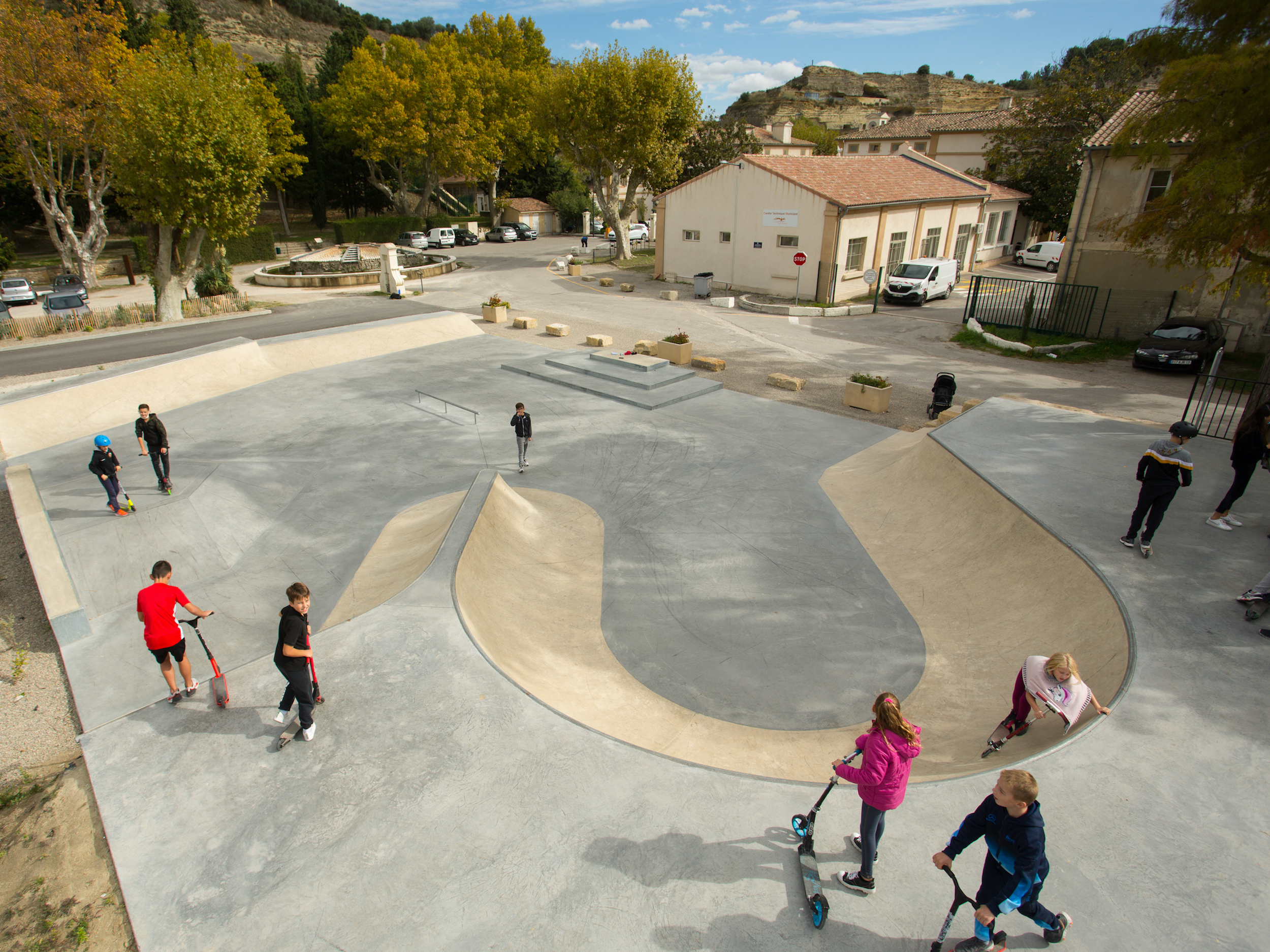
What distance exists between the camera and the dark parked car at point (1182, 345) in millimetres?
18406

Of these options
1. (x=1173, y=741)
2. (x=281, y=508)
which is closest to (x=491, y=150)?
(x=281, y=508)

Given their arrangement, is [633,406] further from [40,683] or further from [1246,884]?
[1246,884]

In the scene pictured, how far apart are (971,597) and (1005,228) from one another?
1564 inches

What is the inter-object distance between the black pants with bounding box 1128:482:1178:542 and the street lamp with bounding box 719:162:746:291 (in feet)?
84.5

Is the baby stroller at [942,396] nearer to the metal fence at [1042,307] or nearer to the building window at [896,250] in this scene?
the metal fence at [1042,307]

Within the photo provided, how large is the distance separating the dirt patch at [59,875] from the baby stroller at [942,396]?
15.4m

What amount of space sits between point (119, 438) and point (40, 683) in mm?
8557

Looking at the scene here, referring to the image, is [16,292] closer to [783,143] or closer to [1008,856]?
[1008,856]

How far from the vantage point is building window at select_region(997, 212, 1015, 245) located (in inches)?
1542

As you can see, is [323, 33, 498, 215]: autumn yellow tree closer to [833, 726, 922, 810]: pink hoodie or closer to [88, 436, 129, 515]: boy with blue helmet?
[88, 436, 129, 515]: boy with blue helmet

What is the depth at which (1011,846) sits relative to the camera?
3455 mm

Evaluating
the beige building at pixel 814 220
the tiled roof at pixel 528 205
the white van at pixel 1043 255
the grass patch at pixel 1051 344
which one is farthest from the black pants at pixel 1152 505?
the tiled roof at pixel 528 205

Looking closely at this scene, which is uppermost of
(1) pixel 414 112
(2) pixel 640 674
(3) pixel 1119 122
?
(1) pixel 414 112

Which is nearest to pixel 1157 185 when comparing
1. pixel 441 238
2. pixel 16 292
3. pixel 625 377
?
pixel 625 377
